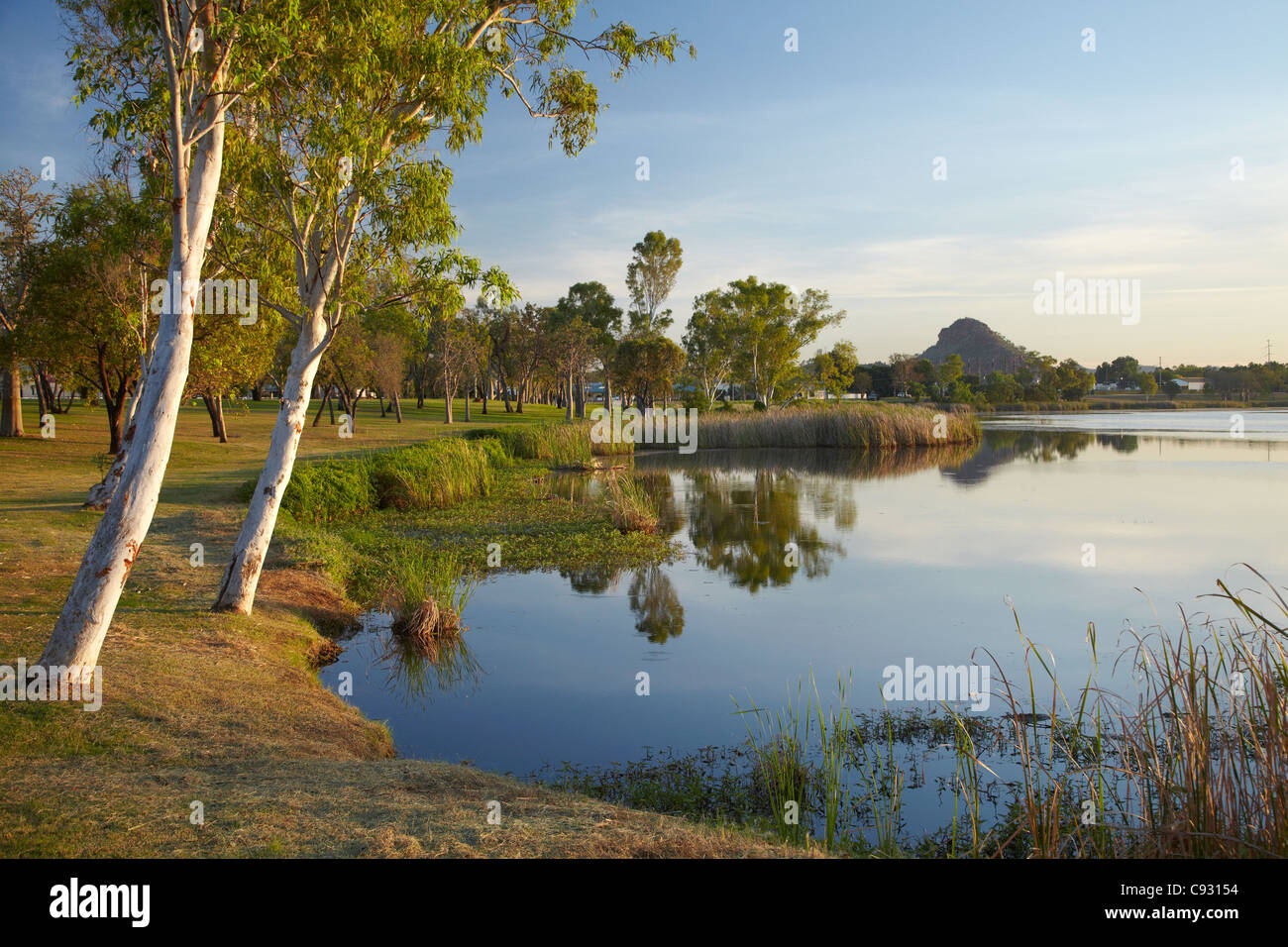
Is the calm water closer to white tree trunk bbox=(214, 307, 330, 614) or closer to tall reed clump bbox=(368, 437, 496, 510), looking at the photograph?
white tree trunk bbox=(214, 307, 330, 614)

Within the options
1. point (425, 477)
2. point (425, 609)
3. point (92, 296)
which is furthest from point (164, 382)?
point (92, 296)

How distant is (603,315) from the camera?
70.8 m

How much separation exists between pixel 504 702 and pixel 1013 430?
50.1 m

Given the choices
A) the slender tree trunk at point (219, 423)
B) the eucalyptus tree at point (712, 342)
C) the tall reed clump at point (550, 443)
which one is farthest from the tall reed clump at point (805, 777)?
the eucalyptus tree at point (712, 342)

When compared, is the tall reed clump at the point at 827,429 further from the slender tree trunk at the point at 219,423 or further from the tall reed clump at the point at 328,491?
the tall reed clump at the point at 328,491

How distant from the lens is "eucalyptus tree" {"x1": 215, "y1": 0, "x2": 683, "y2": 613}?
8.19 metres

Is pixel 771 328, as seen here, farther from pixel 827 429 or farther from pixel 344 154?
pixel 344 154

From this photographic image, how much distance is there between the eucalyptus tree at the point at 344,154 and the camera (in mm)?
8188

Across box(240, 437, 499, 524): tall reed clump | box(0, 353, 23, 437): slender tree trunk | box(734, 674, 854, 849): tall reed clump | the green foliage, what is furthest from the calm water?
box(0, 353, 23, 437): slender tree trunk

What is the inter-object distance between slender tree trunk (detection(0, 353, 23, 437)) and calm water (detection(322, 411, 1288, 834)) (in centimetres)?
1788

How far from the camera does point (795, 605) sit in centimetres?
1122
